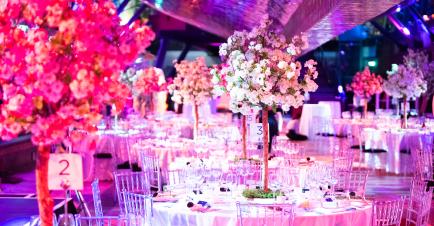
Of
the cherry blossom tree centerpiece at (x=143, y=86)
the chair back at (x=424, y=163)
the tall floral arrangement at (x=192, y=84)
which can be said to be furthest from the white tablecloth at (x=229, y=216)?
the tall floral arrangement at (x=192, y=84)

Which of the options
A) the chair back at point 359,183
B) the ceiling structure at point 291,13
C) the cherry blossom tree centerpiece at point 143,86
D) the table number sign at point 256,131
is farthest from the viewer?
the cherry blossom tree centerpiece at point 143,86

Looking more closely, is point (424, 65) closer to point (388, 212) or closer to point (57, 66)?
point (388, 212)

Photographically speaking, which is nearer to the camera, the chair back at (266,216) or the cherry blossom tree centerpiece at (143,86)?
the chair back at (266,216)

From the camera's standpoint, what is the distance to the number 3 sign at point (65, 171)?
152 inches

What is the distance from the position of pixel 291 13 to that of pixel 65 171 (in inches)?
333

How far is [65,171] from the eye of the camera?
3.87 metres

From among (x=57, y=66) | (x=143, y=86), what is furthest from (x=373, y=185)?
(x=57, y=66)

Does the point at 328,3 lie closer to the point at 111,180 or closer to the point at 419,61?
the point at 111,180

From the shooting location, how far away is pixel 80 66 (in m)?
3.28

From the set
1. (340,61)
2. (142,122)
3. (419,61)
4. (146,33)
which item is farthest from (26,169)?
(340,61)

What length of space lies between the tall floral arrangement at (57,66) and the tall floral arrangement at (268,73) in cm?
242

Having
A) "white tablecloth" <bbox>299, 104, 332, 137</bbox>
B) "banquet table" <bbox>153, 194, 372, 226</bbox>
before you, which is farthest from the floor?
"white tablecloth" <bbox>299, 104, 332, 137</bbox>

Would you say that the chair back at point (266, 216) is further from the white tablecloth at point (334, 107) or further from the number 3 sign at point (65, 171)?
the white tablecloth at point (334, 107)

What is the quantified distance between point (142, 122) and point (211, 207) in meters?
10.4
